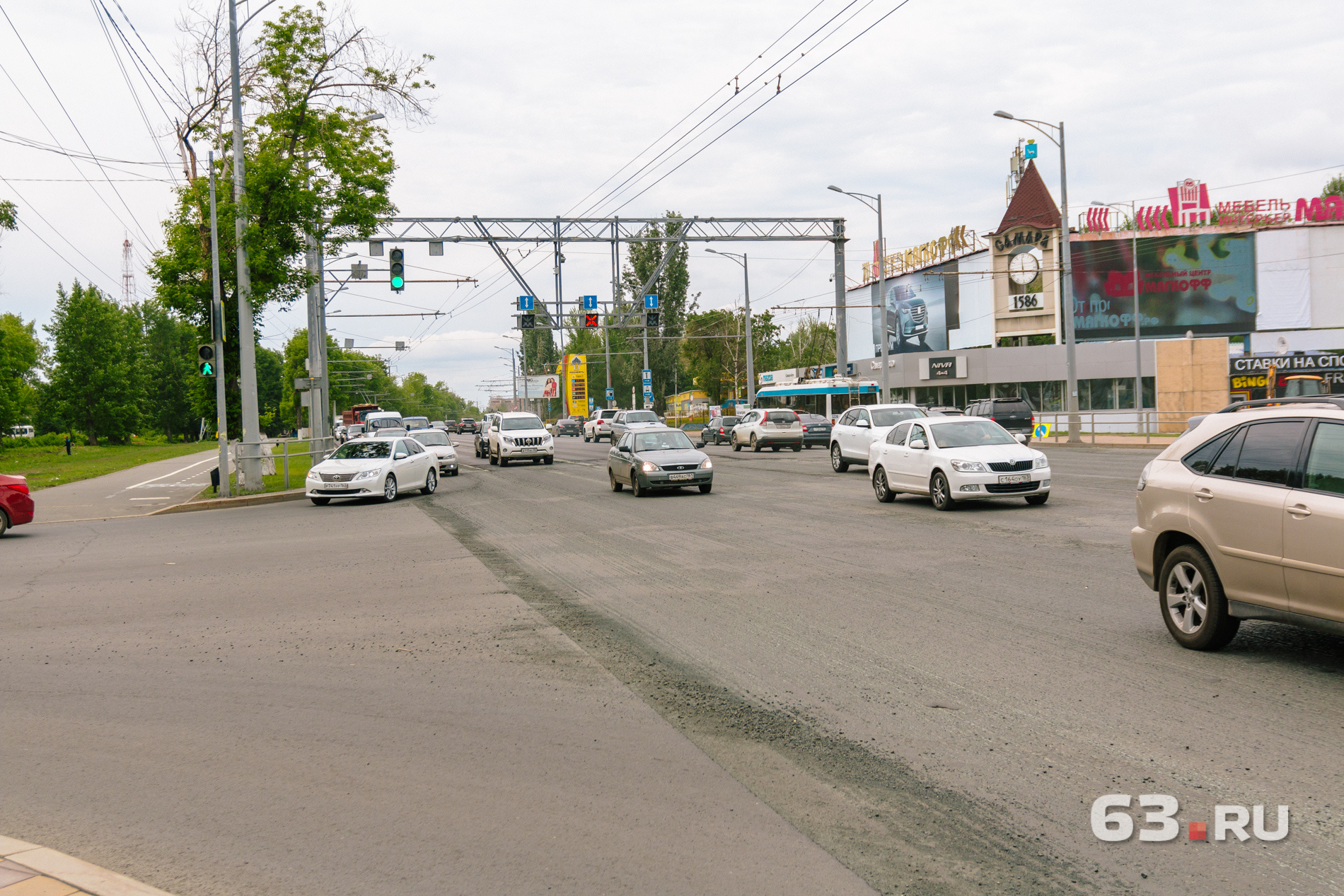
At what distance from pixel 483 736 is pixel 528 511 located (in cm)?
1414

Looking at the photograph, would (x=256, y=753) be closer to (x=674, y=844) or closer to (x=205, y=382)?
(x=674, y=844)

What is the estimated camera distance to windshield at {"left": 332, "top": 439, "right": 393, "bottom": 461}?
2405 cm

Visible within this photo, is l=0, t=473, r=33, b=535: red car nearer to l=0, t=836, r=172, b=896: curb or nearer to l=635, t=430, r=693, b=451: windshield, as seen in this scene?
l=635, t=430, r=693, b=451: windshield

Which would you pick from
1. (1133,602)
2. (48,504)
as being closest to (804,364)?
(48,504)

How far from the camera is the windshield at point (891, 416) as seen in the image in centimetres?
2627

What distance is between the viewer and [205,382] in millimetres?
29203

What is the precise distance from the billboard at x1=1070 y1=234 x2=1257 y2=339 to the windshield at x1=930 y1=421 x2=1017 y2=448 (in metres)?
53.6

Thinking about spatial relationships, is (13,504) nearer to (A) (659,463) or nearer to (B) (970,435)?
(A) (659,463)

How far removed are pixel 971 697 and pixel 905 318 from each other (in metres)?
74.6


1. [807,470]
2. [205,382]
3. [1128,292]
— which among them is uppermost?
[1128,292]

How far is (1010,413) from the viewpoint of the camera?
38812 millimetres

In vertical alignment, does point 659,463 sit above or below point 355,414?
below

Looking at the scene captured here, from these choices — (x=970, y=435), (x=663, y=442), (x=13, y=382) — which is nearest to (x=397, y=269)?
(x=663, y=442)

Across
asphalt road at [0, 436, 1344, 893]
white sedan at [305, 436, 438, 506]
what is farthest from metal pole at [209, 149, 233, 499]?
asphalt road at [0, 436, 1344, 893]
